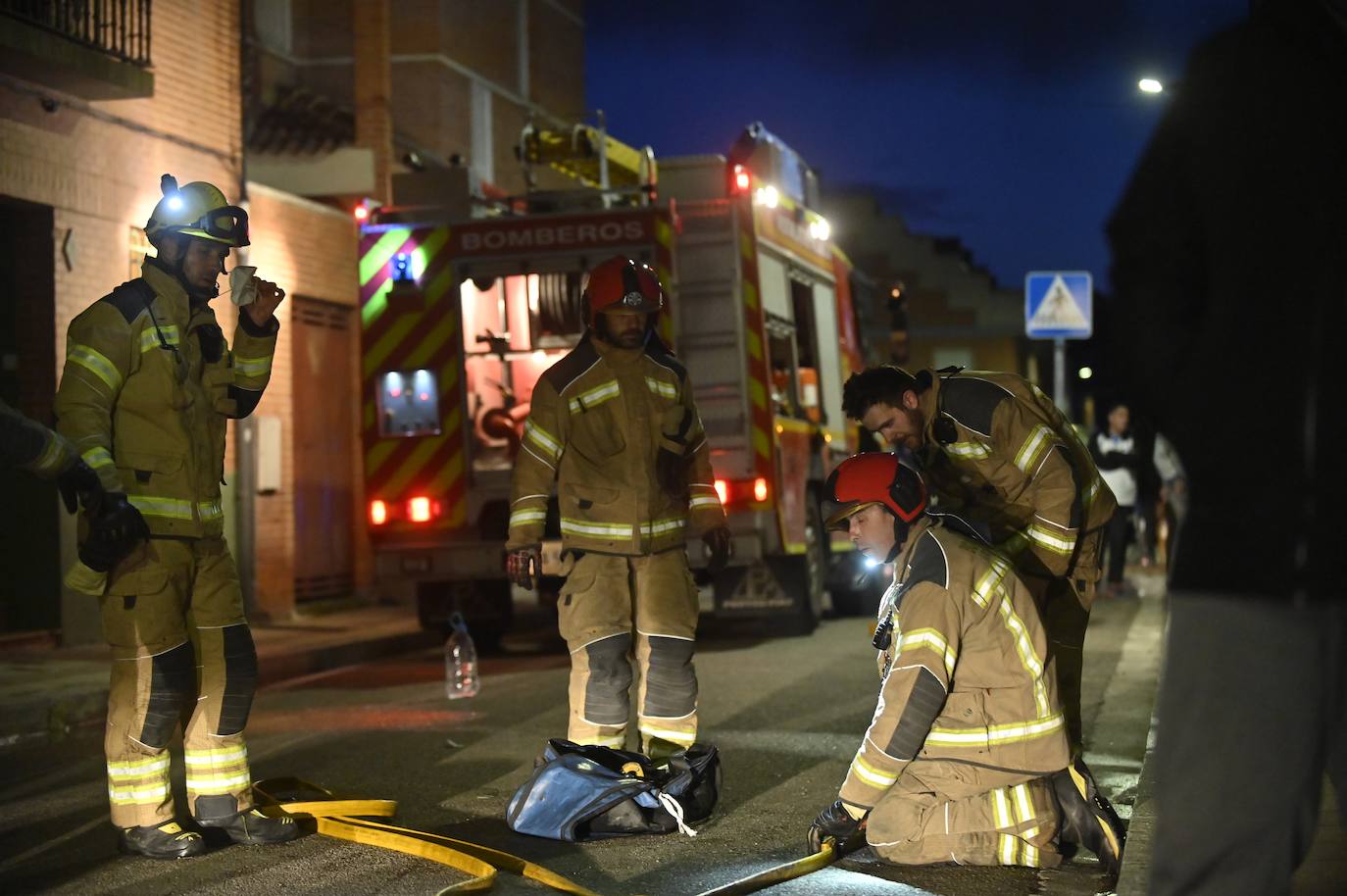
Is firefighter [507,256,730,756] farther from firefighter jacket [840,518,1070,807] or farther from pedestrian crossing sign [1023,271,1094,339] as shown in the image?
pedestrian crossing sign [1023,271,1094,339]

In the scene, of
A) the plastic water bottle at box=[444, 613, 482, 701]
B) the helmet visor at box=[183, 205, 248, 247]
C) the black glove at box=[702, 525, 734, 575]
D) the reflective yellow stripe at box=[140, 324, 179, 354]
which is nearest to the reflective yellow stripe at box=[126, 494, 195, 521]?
the reflective yellow stripe at box=[140, 324, 179, 354]

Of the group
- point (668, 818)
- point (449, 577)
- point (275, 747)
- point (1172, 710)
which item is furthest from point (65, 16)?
point (1172, 710)

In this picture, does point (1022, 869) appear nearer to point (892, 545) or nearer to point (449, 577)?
point (892, 545)

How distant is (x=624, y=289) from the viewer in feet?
20.5

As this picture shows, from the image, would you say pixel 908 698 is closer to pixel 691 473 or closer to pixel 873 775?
pixel 873 775

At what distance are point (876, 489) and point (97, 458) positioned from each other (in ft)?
7.94

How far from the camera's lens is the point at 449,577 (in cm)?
1183

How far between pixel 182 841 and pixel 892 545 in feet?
8.05

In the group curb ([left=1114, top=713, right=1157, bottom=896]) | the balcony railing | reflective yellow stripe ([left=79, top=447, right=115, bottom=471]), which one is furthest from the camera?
the balcony railing

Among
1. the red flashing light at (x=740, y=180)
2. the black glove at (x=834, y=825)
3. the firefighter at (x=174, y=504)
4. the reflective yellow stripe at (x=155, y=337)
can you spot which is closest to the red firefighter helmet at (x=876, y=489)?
the black glove at (x=834, y=825)

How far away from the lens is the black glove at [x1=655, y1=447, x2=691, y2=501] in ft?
21.0

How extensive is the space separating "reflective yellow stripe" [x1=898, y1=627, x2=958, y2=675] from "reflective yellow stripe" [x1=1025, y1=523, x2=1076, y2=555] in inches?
38.2

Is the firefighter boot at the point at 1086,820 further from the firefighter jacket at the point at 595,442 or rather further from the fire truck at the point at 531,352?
the fire truck at the point at 531,352

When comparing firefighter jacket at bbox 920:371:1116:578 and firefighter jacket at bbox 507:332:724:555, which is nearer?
firefighter jacket at bbox 920:371:1116:578
